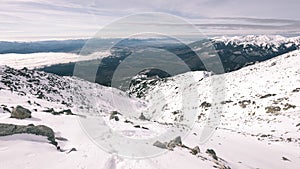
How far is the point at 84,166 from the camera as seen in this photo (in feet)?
39.1

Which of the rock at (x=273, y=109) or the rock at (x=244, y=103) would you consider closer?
the rock at (x=273, y=109)

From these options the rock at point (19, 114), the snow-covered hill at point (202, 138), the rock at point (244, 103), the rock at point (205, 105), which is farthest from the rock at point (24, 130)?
the rock at point (205, 105)

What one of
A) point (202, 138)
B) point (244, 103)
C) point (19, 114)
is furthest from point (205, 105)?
point (19, 114)

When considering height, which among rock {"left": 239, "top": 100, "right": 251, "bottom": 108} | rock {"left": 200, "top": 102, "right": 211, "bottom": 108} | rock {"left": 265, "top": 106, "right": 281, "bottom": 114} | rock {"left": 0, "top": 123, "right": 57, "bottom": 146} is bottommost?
rock {"left": 200, "top": 102, "right": 211, "bottom": 108}

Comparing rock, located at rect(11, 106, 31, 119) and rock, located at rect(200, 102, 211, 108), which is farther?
rock, located at rect(200, 102, 211, 108)

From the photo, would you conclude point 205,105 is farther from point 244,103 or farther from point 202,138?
point 202,138

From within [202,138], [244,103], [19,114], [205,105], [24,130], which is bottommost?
[205,105]

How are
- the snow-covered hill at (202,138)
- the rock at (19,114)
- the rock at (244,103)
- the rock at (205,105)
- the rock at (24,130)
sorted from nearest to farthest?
the snow-covered hill at (202,138)
the rock at (24,130)
the rock at (19,114)
the rock at (244,103)
the rock at (205,105)

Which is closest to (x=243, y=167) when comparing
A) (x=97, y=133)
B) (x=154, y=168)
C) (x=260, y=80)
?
(x=154, y=168)

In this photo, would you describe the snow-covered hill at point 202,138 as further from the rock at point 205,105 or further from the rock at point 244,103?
the rock at point 205,105

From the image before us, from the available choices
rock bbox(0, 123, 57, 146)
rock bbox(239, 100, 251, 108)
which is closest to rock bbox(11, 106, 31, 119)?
rock bbox(0, 123, 57, 146)

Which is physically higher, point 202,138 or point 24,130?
point 24,130

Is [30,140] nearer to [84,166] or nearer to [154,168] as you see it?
[84,166]

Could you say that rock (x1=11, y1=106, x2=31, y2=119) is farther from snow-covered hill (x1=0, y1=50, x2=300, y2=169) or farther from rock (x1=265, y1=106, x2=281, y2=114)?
rock (x1=265, y1=106, x2=281, y2=114)
